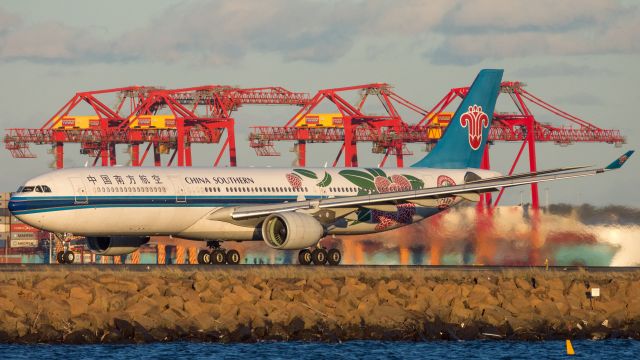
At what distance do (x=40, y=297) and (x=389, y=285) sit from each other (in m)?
8.79

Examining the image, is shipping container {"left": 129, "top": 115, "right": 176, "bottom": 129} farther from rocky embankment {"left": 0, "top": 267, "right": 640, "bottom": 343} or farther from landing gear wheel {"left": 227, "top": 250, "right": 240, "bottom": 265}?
rocky embankment {"left": 0, "top": 267, "right": 640, "bottom": 343}

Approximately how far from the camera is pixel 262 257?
48.7 metres

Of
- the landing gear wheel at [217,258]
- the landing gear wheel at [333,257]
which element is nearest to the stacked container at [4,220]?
the landing gear wheel at [217,258]

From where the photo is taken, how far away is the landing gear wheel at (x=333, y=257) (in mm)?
45469

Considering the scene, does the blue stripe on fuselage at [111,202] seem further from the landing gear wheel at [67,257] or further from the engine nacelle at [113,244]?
the engine nacelle at [113,244]

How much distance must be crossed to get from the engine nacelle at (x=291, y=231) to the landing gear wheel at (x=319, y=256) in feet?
4.76

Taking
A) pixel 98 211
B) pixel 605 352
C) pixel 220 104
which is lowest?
pixel 605 352

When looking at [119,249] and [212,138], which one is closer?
[119,249]

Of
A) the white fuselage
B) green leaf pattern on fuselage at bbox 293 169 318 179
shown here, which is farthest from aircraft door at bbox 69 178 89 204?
green leaf pattern on fuselage at bbox 293 169 318 179

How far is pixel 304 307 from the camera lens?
31219 millimetres

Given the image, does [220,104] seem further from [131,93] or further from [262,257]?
[262,257]

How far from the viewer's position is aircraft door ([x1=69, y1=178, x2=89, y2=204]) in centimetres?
4150

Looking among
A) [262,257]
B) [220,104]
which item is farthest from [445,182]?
[220,104]

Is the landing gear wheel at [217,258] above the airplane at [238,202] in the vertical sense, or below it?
below
